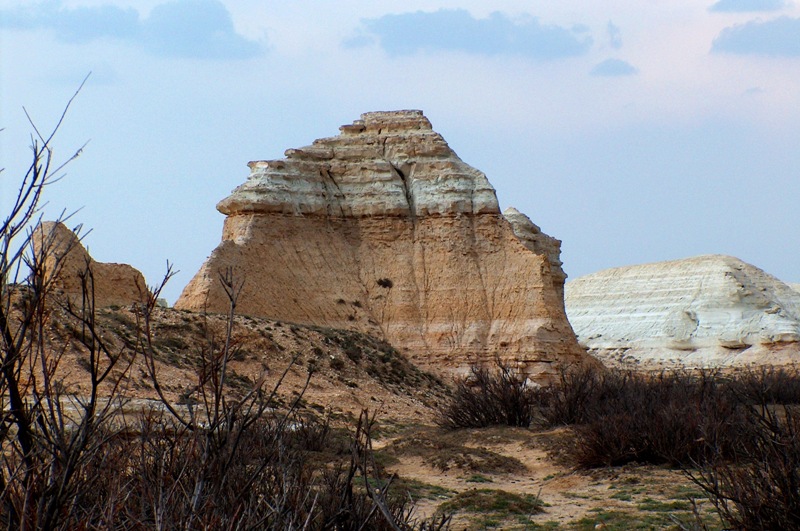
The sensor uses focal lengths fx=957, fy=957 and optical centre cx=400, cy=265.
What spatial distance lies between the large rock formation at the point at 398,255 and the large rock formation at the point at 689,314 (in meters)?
26.1

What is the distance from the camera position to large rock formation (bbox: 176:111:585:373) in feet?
114

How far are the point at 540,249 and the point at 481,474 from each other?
33.1 m

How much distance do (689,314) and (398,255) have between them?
36910 millimetres

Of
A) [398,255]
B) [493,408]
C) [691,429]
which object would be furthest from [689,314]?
[691,429]

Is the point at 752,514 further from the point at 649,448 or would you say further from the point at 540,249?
the point at 540,249

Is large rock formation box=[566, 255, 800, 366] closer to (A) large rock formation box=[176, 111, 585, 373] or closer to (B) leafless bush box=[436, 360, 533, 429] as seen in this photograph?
(A) large rock formation box=[176, 111, 585, 373]

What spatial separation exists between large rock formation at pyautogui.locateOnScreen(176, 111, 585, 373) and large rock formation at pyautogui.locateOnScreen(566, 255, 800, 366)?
Result: 2606cm

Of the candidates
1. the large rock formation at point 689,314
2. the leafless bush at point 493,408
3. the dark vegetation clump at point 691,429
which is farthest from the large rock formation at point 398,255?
the large rock formation at point 689,314

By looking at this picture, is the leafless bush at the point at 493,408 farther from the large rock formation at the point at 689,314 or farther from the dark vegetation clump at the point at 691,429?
the large rock formation at the point at 689,314

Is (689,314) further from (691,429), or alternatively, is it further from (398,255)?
(691,429)

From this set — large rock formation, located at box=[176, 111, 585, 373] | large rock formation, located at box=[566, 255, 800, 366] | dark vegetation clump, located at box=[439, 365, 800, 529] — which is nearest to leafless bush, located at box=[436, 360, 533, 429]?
dark vegetation clump, located at box=[439, 365, 800, 529]

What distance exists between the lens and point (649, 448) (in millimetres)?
13125

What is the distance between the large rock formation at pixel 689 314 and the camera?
204 ft

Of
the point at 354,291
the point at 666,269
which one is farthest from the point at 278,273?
the point at 666,269
